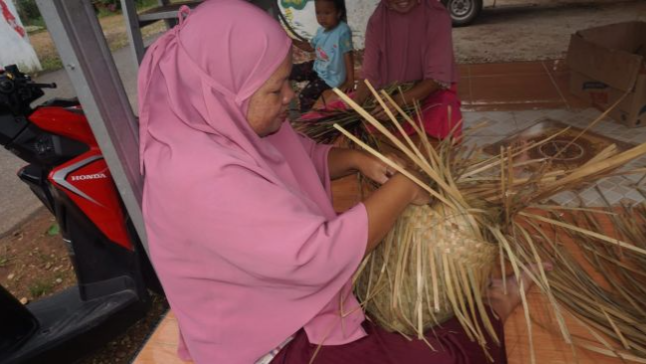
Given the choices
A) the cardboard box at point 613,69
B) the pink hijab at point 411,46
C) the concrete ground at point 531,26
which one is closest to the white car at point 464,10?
the concrete ground at point 531,26

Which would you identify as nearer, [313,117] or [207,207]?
[207,207]

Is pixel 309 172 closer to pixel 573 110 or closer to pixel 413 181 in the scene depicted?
pixel 413 181

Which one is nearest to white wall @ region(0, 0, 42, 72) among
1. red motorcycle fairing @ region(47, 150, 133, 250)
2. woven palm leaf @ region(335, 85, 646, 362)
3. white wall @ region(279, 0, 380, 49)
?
white wall @ region(279, 0, 380, 49)

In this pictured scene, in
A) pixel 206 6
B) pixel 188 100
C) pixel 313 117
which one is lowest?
pixel 313 117

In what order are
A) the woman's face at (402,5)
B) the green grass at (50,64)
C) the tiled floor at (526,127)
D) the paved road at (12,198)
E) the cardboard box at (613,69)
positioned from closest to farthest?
the tiled floor at (526,127), the woman's face at (402,5), the cardboard box at (613,69), the paved road at (12,198), the green grass at (50,64)

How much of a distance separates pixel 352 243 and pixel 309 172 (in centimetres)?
39

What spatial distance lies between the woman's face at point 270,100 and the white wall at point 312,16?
4.52 m

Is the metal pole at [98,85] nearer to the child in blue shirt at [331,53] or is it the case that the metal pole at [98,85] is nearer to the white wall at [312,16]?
the child in blue shirt at [331,53]

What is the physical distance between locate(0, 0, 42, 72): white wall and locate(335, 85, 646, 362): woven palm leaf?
705 centimetres

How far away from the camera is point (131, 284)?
74.7 inches

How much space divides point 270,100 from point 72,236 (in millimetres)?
1326

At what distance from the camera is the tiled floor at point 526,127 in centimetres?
125

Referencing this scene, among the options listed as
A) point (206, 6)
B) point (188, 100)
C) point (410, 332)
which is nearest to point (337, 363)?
point (410, 332)

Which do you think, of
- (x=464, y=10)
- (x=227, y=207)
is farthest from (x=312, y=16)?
(x=227, y=207)
